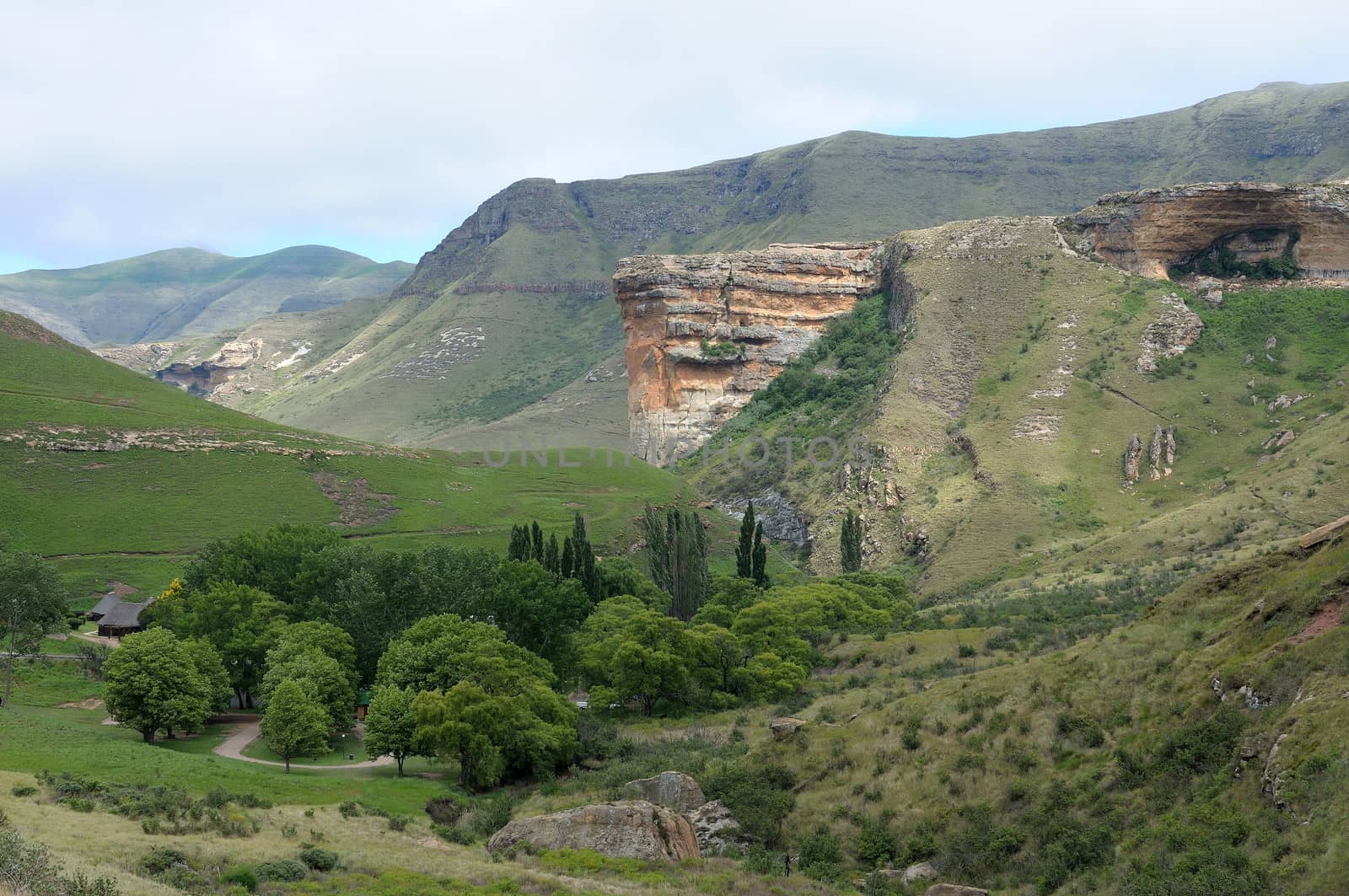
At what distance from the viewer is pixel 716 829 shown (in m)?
33.6

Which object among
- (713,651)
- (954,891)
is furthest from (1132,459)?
(954,891)

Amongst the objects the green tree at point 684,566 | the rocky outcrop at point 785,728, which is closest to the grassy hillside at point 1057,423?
the green tree at point 684,566

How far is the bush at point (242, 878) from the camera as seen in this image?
25.0 metres

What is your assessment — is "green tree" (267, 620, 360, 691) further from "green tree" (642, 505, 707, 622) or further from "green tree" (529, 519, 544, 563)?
"green tree" (642, 505, 707, 622)

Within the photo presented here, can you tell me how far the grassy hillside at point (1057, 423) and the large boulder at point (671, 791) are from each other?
34.5 m

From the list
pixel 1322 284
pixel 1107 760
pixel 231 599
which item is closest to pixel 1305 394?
pixel 1322 284

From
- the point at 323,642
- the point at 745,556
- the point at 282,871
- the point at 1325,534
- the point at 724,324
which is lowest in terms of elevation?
the point at 745,556

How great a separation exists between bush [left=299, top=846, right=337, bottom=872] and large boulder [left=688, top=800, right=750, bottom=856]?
10397 mm

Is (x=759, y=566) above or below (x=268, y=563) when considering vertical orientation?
below

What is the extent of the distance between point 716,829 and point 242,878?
44.8 ft

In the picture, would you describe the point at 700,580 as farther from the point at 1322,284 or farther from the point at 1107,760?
the point at 1322,284

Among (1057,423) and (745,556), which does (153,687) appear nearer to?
(745,556)

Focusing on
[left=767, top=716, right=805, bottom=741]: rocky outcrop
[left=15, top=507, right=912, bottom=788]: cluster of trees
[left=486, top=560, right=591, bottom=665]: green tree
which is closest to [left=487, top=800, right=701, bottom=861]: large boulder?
[left=767, top=716, right=805, bottom=741]: rocky outcrop

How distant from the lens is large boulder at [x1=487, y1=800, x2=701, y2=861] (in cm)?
3100
